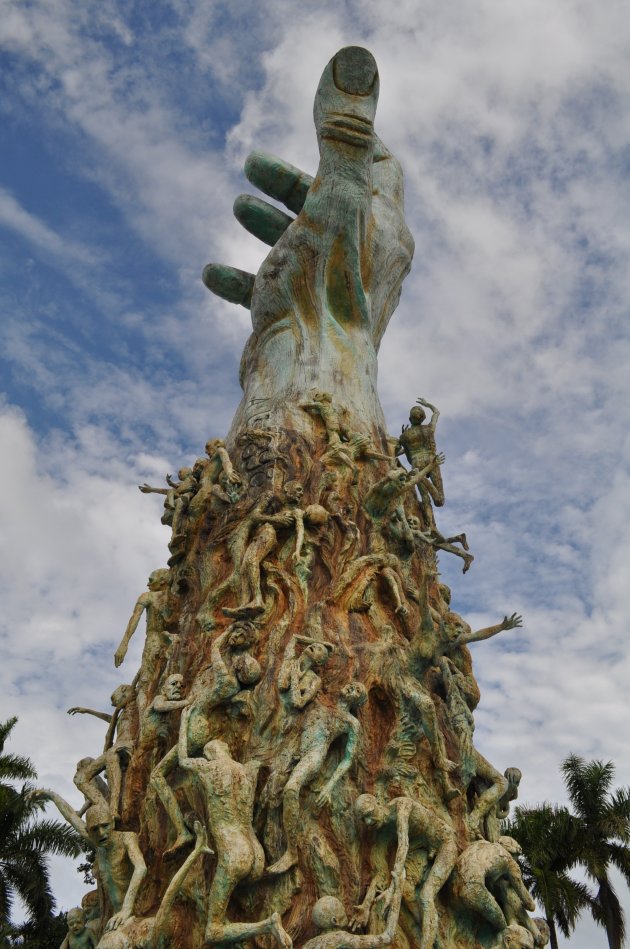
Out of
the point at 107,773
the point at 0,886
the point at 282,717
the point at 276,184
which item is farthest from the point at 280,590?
the point at 0,886

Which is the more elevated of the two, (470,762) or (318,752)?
(470,762)

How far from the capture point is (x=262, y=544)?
30.2ft

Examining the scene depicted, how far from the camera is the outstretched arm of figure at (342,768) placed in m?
7.25

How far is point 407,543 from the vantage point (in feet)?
33.4

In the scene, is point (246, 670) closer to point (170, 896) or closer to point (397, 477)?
point (170, 896)

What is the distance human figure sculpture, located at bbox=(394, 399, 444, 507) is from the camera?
11664 mm

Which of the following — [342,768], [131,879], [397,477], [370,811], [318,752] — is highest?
[397,477]

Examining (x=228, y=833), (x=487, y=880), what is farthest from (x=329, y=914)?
(x=487, y=880)

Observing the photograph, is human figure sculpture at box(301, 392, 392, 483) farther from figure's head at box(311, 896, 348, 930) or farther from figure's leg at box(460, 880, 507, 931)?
figure's head at box(311, 896, 348, 930)

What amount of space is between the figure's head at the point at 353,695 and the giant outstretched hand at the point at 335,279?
4028mm

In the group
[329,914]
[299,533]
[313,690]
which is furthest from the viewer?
[299,533]

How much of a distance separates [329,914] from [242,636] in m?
2.74

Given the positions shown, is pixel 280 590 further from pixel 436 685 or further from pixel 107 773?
pixel 107 773

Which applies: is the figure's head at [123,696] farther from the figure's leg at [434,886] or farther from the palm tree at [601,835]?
the palm tree at [601,835]
